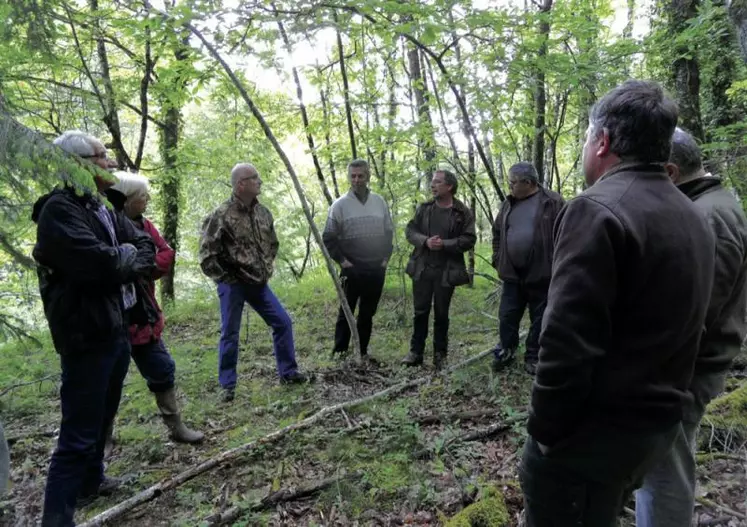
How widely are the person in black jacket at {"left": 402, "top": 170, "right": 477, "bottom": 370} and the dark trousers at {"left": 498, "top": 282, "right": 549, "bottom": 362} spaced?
0.57m

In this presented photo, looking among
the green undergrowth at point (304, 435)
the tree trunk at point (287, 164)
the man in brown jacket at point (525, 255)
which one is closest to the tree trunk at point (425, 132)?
the man in brown jacket at point (525, 255)

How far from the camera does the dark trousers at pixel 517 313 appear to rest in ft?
15.7

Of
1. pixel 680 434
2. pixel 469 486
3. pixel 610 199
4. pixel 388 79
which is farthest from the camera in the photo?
pixel 388 79

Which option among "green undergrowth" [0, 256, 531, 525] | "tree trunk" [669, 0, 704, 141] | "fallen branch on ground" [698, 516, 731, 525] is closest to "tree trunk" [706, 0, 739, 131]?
"tree trunk" [669, 0, 704, 141]

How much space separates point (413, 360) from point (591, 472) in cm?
414

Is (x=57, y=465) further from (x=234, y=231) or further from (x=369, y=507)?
(x=234, y=231)

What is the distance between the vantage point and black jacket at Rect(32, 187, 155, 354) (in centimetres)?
250

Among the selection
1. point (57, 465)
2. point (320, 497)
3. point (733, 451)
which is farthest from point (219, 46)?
point (733, 451)

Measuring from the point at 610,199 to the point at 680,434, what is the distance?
1155mm

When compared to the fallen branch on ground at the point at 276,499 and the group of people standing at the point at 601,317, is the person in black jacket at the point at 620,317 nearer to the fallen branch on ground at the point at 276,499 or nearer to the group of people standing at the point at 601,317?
the group of people standing at the point at 601,317

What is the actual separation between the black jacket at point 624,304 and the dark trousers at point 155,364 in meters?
3.18

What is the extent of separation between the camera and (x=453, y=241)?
523 centimetres

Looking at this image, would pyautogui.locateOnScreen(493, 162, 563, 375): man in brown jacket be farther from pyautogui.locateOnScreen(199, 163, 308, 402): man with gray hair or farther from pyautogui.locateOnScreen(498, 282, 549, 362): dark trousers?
pyautogui.locateOnScreen(199, 163, 308, 402): man with gray hair

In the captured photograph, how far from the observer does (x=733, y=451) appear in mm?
3057
